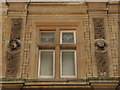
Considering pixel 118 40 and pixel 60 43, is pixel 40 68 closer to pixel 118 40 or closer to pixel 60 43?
pixel 60 43

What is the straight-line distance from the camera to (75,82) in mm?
7117

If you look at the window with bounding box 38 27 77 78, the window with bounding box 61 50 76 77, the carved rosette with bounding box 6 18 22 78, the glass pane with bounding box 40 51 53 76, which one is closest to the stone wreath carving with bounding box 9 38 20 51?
the carved rosette with bounding box 6 18 22 78

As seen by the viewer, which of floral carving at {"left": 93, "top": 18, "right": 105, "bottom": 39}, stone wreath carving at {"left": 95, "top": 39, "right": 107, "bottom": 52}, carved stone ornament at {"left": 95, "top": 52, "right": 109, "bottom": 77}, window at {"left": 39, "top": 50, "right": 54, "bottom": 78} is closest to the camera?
carved stone ornament at {"left": 95, "top": 52, "right": 109, "bottom": 77}

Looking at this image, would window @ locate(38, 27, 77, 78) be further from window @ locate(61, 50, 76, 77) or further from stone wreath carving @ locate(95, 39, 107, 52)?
stone wreath carving @ locate(95, 39, 107, 52)

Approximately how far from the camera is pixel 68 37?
8.32 meters

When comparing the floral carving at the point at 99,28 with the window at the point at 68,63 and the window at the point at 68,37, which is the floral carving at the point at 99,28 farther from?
the window at the point at 68,63

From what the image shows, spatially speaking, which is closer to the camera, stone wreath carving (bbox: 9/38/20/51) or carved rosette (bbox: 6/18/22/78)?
carved rosette (bbox: 6/18/22/78)

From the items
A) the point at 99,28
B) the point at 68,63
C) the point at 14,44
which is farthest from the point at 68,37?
the point at 14,44

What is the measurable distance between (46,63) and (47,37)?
0.88m

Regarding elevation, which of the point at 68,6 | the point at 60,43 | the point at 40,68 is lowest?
the point at 40,68

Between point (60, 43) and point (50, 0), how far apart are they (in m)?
1.50

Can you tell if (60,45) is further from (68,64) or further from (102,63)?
(102,63)

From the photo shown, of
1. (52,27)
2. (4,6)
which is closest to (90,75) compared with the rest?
(52,27)

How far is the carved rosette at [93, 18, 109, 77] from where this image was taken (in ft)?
24.5
